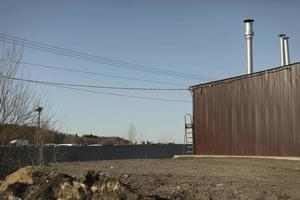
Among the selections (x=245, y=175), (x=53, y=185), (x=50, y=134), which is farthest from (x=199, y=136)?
(x=53, y=185)

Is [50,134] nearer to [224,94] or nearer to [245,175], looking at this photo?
[224,94]

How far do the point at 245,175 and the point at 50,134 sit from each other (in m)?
14.1

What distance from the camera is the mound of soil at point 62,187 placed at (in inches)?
407

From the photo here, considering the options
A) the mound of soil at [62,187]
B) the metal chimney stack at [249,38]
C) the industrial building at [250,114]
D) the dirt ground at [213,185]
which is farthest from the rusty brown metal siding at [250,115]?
the mound of soil at [62,187]

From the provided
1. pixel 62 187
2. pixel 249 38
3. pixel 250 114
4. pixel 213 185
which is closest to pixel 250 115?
pixel 250 114

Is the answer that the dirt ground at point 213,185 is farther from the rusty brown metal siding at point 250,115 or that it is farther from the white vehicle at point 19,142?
the white vehicle at point 19,142

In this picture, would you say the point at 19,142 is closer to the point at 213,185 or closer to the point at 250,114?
the point at 250,114

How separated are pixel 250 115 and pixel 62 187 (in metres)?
12.9

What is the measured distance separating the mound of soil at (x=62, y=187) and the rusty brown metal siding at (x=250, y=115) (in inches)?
415

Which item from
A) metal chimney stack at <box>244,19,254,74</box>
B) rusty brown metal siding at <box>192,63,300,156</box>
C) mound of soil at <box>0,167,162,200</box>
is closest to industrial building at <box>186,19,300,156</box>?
rusty brown metal siding at <box>192,63,300,156</box>

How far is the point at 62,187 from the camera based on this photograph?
11.7 m

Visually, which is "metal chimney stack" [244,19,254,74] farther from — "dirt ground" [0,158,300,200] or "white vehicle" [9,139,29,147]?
"dirt ground" [0,158,300,200]

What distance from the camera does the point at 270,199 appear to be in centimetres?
967

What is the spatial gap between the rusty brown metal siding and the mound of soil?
34.6 ft
